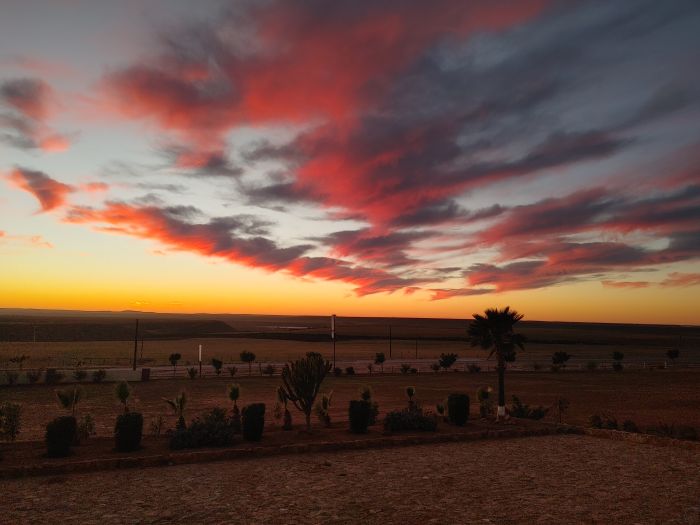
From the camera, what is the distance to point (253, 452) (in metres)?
18.6

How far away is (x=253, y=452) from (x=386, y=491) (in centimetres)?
634

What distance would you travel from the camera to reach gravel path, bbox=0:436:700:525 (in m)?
12.0

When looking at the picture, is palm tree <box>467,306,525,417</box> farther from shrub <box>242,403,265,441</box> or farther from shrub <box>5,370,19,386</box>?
shrub <box>5,370,19,386</box>

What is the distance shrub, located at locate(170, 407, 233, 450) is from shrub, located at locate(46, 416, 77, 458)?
338 centimetres

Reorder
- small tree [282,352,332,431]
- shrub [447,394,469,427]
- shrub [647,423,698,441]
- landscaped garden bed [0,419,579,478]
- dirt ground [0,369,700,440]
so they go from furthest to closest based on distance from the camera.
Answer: dirt ground [0,369,700,440] → shrub [447,394,469,427] → small tree [282,352,332,431] → shrub [647,423,698,441] → landscaped garden bed [0,419,579,478]

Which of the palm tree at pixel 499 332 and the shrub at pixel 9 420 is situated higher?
the palm tree at pixel 499 332

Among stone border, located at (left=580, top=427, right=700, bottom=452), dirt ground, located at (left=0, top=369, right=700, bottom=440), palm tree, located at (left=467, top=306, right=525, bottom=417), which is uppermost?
palm tree, located at (left=467, top=306, right=525, bottom=417)

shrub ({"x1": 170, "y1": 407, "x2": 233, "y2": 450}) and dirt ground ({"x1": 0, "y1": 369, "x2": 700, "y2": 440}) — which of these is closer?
shrub ({"x1": 170, "y1": 407, "x2": 233, "y2": 450})

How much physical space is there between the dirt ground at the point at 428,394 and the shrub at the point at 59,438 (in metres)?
7.50

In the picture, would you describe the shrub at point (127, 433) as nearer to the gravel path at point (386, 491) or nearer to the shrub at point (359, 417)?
the gravel path at point (386, 491)

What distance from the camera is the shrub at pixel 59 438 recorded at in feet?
56.3

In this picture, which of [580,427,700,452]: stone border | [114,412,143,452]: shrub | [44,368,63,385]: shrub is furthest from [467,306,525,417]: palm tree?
[44,368,63,385]: shrub

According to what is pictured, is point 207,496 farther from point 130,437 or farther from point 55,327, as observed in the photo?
point 55,327

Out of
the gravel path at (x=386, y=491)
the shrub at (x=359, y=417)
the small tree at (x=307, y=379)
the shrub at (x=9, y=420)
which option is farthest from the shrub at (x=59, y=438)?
the shrub at (x=359, y=417)
